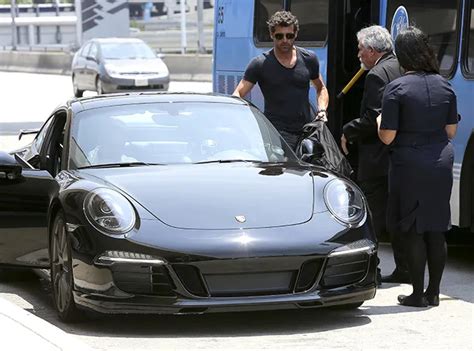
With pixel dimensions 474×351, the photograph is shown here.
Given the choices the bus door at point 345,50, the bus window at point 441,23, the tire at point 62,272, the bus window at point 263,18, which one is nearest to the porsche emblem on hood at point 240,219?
the tire at point 62,272

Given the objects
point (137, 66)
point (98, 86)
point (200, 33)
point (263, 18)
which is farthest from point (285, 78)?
point (200, 33)

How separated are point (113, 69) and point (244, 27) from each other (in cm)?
2104

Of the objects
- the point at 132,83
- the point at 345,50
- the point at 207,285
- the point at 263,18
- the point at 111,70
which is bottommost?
the point at 132,83

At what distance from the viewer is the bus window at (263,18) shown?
14.1 metres

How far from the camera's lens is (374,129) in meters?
9.21

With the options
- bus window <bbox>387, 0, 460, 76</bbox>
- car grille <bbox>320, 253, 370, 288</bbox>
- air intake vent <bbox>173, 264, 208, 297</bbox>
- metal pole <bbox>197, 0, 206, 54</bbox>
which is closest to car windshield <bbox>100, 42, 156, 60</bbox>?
metal pole <bbox>197, 0, 206, 54</bbox>

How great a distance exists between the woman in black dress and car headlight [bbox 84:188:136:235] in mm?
1709

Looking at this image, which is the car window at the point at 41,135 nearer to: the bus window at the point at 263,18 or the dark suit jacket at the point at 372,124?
the dark suit jacket at the point at 372,124

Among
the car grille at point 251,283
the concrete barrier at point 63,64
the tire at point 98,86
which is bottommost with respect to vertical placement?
the concrete barrier at point 63,64

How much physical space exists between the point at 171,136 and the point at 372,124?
1.46 m

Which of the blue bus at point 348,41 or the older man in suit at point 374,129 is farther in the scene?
the blue bus at point 348,41

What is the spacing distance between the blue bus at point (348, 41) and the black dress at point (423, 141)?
147 cm

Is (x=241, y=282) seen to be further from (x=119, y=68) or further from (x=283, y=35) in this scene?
(x=119, y=68)

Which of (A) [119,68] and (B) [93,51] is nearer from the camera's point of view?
(A) [119,68]
